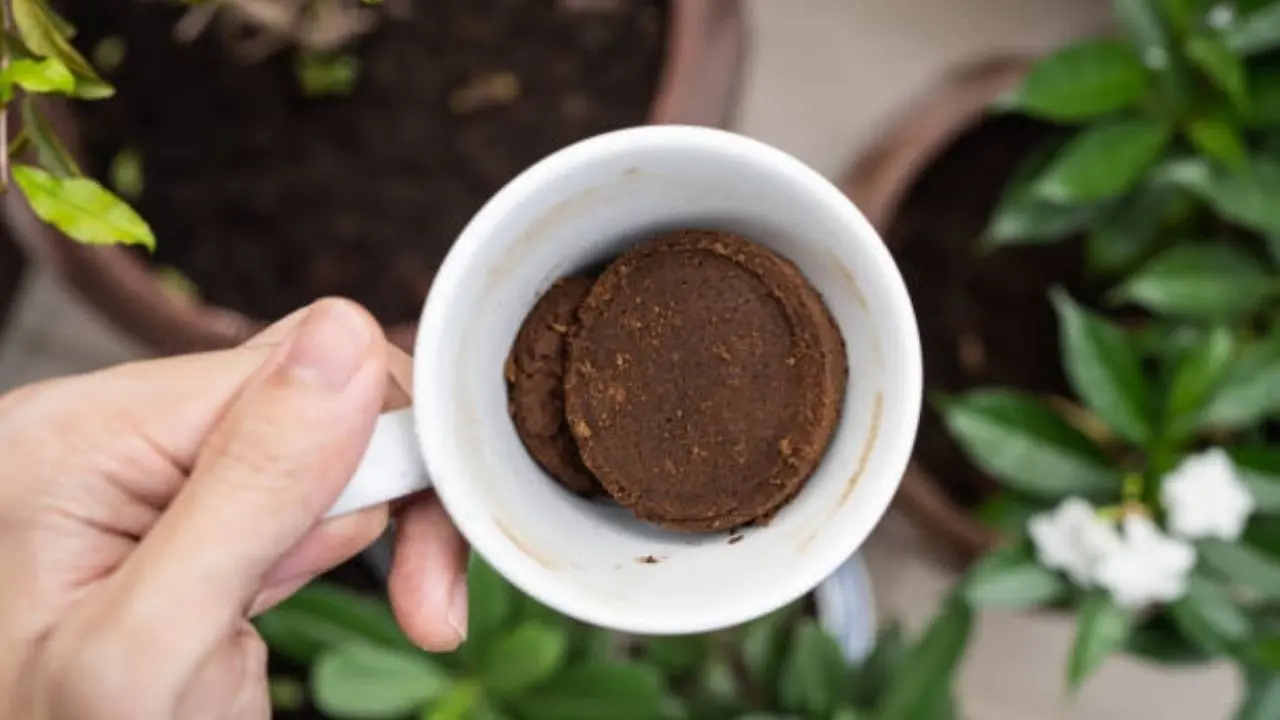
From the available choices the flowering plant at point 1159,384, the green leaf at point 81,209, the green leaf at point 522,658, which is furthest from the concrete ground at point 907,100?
the green leaf at point 81,209

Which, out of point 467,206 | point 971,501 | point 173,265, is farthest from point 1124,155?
point 173,265

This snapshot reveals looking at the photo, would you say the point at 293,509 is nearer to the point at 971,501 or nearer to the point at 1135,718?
the point at 971,501

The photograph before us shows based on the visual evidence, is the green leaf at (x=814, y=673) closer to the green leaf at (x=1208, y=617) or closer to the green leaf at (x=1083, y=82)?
the green leaf at (x=1208, y=617)

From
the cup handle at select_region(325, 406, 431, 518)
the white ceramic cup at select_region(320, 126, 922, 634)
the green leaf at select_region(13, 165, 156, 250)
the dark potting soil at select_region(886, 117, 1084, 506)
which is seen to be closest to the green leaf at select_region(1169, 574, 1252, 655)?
the dark potting soil at select_region(886, 117, 1084, 506)

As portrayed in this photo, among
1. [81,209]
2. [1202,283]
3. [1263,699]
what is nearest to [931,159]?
[1202,283]

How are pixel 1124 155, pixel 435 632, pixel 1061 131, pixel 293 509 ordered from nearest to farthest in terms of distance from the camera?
1. pixel 293 509
2. pixel 435 632
3. pixel 1124 155
4. pixel 1061 131

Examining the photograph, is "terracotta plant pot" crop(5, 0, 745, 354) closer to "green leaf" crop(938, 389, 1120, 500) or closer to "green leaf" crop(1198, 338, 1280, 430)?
"green leaf" crop(938, 389, 1120, 500)
